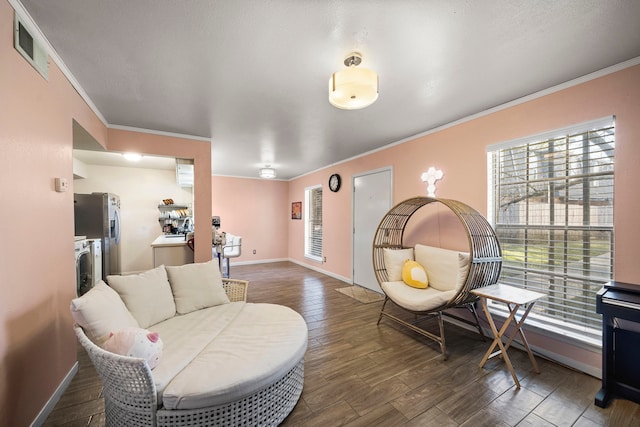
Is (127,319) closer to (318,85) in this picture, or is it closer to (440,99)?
(318,85)

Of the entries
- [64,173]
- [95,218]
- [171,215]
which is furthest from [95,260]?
[64,173]

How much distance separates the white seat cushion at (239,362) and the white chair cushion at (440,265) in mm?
1696

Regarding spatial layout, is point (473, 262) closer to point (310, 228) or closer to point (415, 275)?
point (415, 275)

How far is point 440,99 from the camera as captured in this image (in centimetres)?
243

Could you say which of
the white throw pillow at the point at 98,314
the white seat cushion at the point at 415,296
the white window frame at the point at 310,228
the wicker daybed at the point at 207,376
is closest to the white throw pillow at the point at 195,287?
the wicker daybed at the point at 207,376

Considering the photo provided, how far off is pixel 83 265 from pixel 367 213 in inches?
163

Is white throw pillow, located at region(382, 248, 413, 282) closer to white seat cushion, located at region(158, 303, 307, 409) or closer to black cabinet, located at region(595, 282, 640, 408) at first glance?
white seat cushion, located at region(158, 303, 307, 409)

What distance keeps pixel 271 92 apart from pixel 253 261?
17.1 ft

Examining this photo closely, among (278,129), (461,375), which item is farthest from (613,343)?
(278,129)

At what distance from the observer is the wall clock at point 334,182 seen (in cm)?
505

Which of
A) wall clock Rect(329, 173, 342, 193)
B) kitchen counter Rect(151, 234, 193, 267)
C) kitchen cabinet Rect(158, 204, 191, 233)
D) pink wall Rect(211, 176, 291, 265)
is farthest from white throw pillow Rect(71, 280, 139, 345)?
pink wall Rect(211, 176, 291, 265)

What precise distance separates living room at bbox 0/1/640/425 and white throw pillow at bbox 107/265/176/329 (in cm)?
41

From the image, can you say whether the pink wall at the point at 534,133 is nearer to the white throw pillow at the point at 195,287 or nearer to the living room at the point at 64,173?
the living room at the point at 64,173

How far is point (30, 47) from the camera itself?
1.46m
